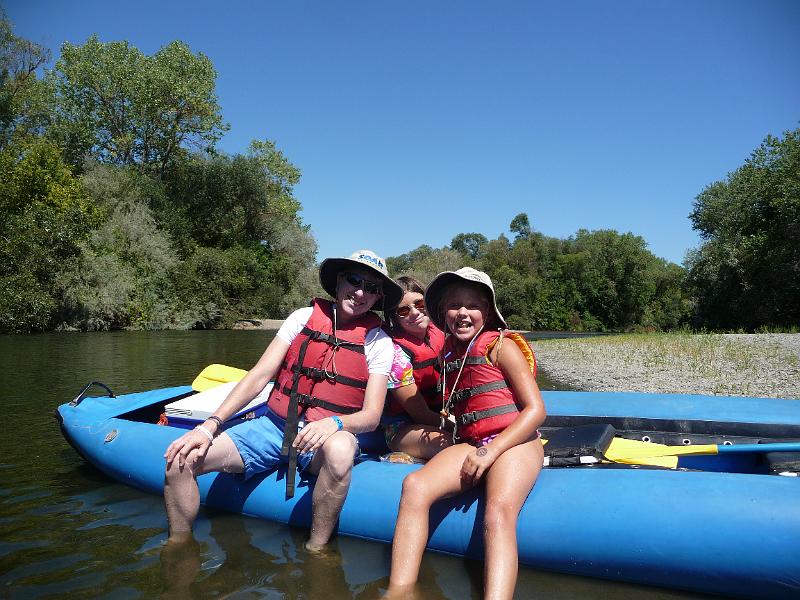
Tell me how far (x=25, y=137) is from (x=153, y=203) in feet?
16.6

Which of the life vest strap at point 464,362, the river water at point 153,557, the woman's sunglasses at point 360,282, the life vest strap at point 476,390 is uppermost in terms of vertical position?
the woman's sunglasses at point 360,282

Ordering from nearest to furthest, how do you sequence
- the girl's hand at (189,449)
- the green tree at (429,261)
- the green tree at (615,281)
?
the girl's hand at (189,449) → the green tree at (615,281) → the green tree at (429,261)

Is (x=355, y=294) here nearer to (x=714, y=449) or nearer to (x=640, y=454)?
(x=640, y=454)

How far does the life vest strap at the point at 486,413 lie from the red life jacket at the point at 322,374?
619 millimetres

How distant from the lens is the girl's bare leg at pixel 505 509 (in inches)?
80.6

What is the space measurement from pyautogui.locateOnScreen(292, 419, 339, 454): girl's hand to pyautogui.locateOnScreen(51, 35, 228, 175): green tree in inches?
1037

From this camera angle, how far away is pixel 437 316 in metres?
2.90

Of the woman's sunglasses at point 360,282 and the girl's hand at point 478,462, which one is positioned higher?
the woman's sunglasses at point 360,282

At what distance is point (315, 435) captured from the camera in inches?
102

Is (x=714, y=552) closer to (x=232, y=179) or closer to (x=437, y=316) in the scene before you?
(x=437, y=316)

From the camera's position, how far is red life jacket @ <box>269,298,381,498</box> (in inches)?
116

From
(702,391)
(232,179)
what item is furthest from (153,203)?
(702,391)

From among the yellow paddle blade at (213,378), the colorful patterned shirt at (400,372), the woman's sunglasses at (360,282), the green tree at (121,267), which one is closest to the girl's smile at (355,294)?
the woman's sunglasses at (360,282)

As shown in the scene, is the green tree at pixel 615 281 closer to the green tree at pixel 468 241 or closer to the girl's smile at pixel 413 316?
the green tree at pixel 468 241
